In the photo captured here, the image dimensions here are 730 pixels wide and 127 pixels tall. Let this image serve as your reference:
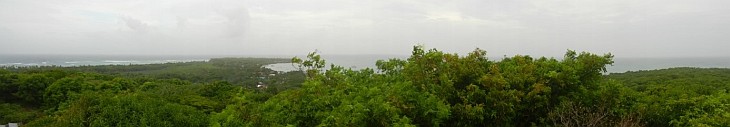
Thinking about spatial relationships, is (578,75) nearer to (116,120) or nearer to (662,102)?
(662,102)

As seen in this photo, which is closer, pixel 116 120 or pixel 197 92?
pixel 116 120

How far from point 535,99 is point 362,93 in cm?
388

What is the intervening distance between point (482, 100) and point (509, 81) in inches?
30.3

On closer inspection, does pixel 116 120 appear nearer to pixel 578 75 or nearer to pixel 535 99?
pixel 535 99

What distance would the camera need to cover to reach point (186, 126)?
11.1 metres

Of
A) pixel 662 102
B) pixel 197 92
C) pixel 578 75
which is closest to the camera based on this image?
pixel 578 75

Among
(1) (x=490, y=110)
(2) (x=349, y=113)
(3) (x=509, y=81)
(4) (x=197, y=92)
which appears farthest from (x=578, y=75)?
(4) (x=197, y=92)

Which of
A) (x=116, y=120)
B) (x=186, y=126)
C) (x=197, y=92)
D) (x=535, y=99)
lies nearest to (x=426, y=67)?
(x=535, y=99)

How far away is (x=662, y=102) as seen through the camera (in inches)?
473

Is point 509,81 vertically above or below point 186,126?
above

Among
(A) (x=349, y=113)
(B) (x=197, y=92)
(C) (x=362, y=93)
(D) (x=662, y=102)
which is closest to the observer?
(A) (x=349, y=113)

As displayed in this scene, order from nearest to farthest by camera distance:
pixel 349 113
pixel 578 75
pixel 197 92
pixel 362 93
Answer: pixel 349 113, pixel 362 93, pixel 578 75, pixel 197 92

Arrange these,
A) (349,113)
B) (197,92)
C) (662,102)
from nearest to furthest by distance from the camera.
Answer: (349,113)
(662,102)
(197,92)

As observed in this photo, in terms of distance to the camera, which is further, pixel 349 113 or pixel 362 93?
pixel 362 93
